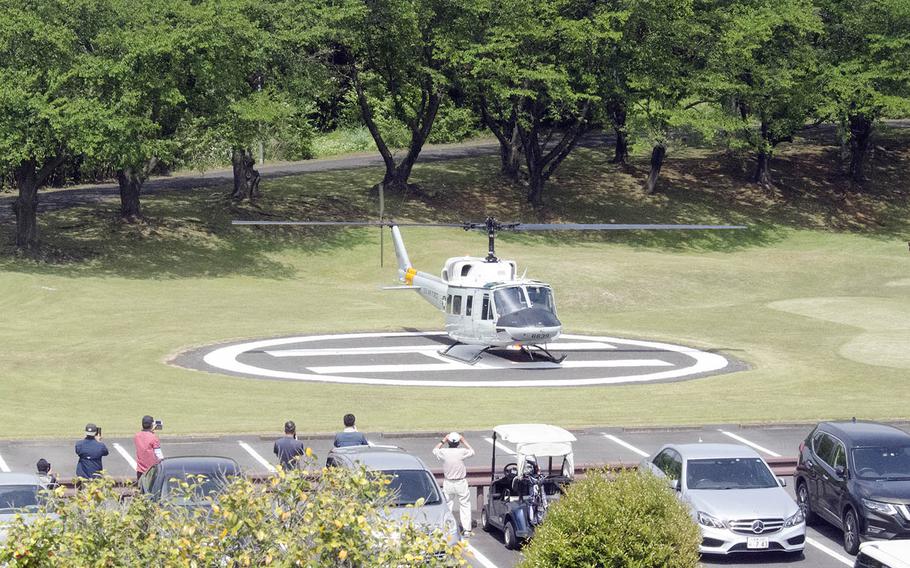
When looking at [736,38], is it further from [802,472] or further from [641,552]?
[641,552]

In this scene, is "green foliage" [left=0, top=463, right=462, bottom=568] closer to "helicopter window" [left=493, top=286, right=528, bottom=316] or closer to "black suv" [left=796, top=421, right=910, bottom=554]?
"black suv" [left=796, top=421, right=910, bottom=554]

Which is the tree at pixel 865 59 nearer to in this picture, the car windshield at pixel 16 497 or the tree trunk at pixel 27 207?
the tree trunk at pixel 27 207

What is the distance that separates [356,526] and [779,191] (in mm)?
75753

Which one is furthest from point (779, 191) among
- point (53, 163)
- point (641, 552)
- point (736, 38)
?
point (641, 552)

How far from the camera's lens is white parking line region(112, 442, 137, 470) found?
2521 centimetres

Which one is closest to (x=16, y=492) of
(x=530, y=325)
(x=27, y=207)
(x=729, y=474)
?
(x=729, y=474)

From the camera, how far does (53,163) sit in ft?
183

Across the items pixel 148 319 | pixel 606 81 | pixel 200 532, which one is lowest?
pixel 148 319

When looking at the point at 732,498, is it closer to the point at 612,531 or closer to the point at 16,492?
the point at 612,531

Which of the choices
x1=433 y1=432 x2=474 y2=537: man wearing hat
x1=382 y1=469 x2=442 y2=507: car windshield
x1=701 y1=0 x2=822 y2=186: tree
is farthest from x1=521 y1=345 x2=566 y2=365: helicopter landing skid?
x1=701 y1=0 x2=822 y2=186: tree

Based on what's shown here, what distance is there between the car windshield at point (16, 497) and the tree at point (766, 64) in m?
56.5

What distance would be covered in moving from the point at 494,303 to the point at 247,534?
28.7m

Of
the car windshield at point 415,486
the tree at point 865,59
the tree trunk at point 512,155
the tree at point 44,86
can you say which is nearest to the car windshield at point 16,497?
the car windshield at point 415,486

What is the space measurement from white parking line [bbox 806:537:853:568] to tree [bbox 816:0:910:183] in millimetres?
55329
